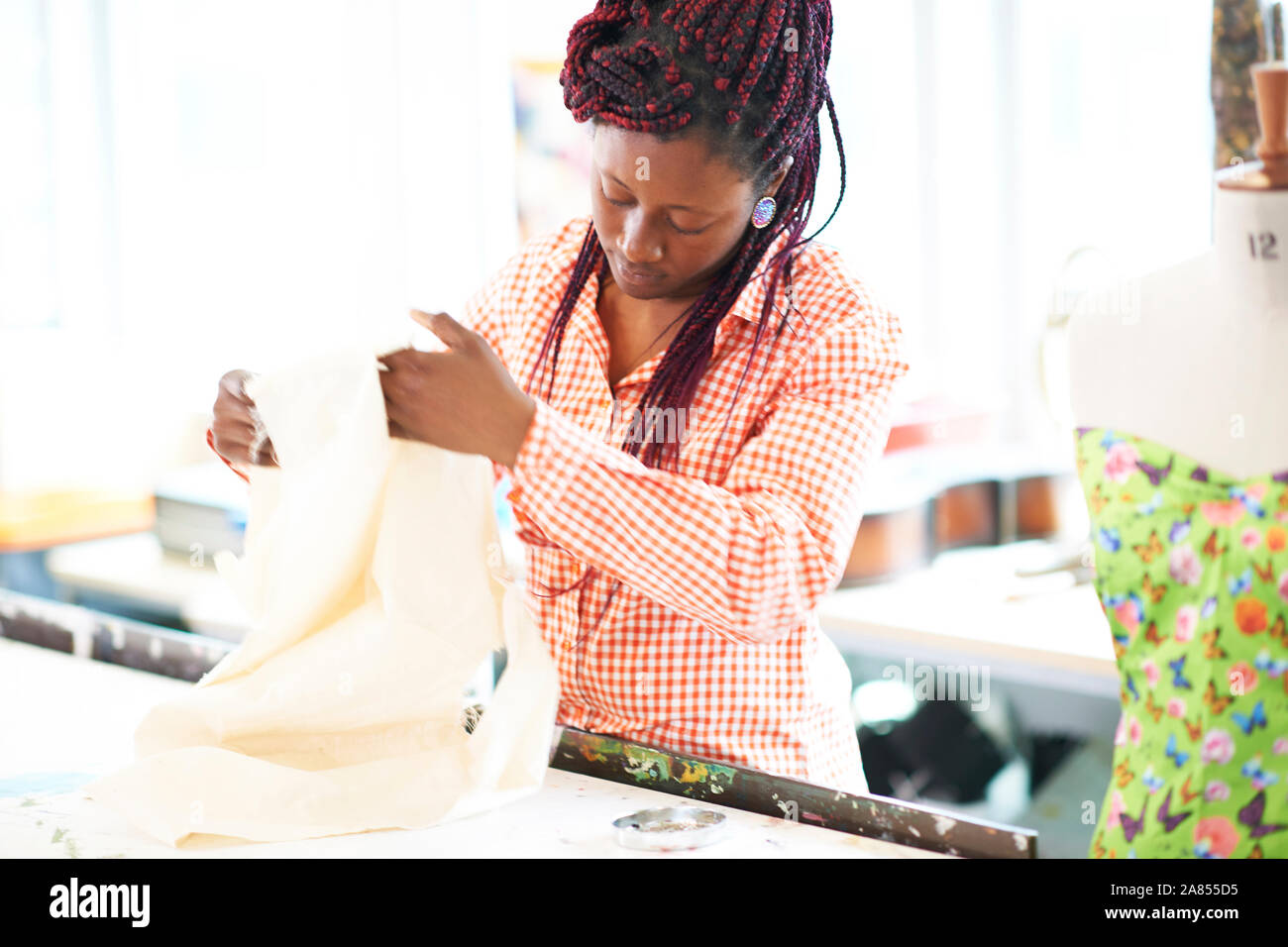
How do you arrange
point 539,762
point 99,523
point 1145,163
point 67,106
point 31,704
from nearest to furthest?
1. point 539,762
2. point 31,704
3. point 1145,163
4. point 99,523
5. point 67,106

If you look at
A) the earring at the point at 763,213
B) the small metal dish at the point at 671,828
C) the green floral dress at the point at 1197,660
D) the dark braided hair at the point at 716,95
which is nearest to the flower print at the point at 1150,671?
the green floral dress at the point at 1197,660

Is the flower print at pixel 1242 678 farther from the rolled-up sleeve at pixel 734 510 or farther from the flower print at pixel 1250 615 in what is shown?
the rolled-up sleeve at pixel 734 510

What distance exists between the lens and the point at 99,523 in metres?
3.27

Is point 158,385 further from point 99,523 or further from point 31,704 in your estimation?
point 31,704

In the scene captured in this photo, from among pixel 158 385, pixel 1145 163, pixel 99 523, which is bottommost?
pixel 99 523

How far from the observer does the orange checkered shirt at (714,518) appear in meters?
1.18

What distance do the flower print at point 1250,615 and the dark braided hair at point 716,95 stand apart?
1.68ft

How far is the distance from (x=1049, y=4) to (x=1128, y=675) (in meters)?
2.36

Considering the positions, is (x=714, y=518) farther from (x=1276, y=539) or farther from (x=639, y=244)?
(x=1276, y=539)

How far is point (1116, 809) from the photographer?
1.06 m

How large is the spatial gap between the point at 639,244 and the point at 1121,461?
1.55 feet

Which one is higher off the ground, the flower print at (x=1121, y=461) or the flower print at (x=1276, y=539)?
the flower print at (x=1121, y=461)
